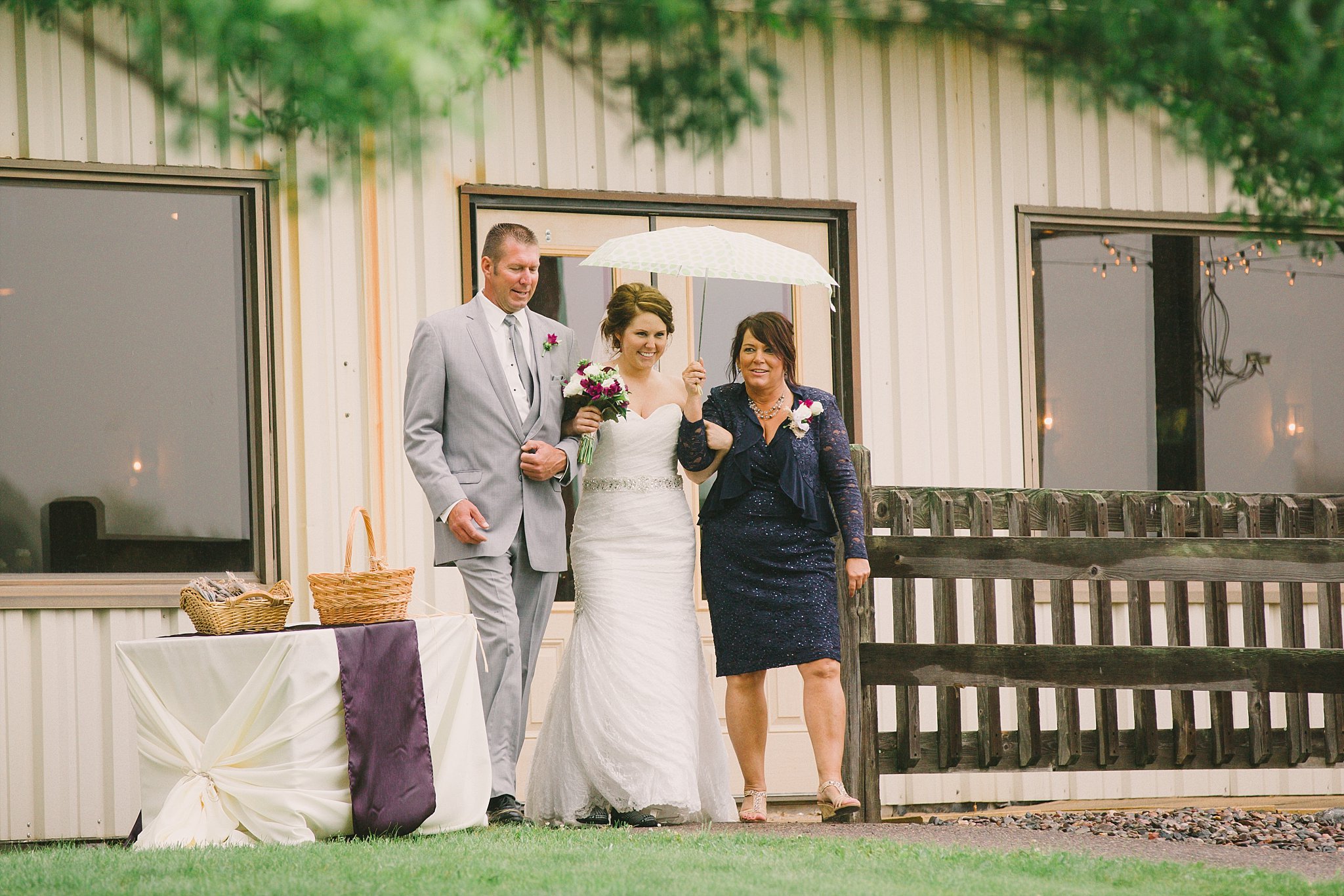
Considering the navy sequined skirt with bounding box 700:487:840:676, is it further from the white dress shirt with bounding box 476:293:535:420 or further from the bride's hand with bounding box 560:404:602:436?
the white dress shirt with bounding box 476:293:535:420

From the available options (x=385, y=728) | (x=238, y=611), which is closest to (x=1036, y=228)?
(x=385, y=728)

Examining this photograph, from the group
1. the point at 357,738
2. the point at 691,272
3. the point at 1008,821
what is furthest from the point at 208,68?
the point at 1008,821

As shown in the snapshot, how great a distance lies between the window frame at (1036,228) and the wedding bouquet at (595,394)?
2.60 meters

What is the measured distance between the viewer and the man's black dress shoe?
16.9ft

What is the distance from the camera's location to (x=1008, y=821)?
6.16 meters

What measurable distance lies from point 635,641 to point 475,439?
944 millimetres

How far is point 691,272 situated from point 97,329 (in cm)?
268

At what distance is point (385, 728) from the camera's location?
15.4 feet

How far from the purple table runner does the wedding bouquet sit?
1.09m

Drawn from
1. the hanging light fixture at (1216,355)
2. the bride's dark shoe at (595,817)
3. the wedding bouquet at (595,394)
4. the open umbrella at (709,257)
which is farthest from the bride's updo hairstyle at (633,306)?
the hanging light fixture at (1216,355)

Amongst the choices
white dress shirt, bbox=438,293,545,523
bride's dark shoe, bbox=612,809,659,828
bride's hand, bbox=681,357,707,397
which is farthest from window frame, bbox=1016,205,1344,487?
bride's dark shoe, bbox=612,809,659,828

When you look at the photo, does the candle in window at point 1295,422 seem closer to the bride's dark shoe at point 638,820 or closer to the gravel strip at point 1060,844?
the gravel strip at point 1060,844

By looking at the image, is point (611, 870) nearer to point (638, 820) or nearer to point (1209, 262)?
point (638, 820)

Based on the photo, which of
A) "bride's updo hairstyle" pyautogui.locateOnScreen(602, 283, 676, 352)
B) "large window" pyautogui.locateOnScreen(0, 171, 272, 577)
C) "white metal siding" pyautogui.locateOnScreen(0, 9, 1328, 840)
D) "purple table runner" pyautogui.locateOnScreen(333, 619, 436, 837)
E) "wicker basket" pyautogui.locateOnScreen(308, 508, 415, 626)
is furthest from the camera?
"large window" pyautogui.locateOnScreen(0, 171, 272, 577)
